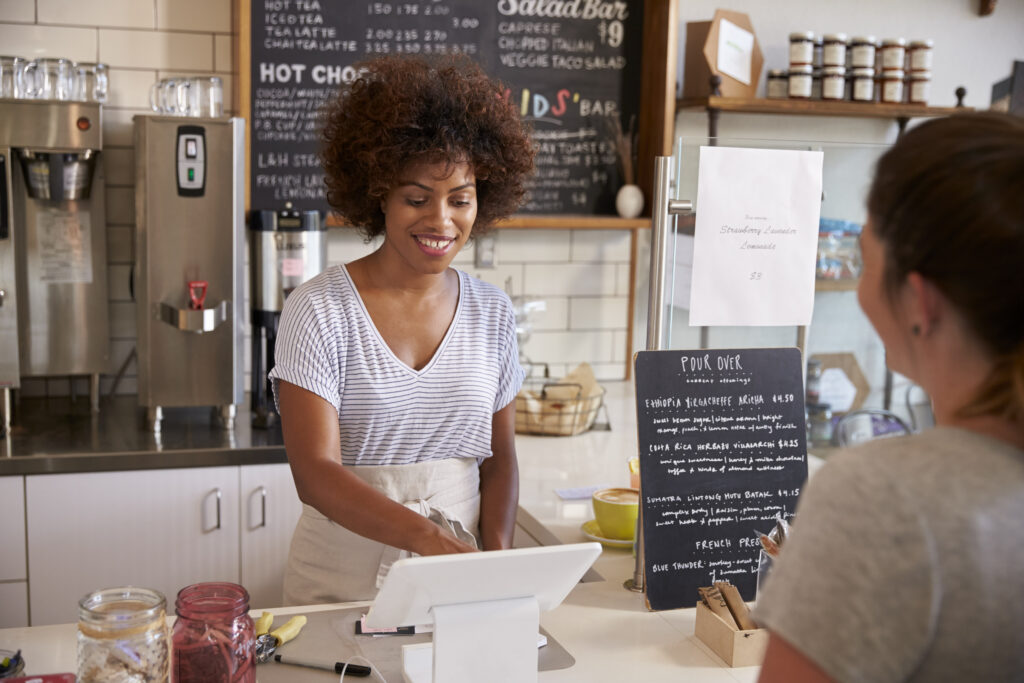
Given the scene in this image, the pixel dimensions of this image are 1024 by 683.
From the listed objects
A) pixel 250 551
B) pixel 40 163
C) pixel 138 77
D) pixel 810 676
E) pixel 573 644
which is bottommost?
pixel 250 551

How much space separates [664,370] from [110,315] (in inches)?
76.8

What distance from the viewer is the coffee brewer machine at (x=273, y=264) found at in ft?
8.92

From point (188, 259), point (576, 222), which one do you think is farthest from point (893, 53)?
point (188, 259)

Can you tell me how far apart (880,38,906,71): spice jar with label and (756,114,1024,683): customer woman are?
2811 millimetres

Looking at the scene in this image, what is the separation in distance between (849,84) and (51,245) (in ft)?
8.18

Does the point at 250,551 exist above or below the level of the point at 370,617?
below

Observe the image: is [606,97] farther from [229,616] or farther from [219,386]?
[229,616]

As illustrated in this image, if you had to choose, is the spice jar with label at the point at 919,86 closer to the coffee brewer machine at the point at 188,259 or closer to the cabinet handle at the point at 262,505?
the coffee brewer machine at the point at 188,259

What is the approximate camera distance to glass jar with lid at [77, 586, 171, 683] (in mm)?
1022

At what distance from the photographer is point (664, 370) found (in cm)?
161

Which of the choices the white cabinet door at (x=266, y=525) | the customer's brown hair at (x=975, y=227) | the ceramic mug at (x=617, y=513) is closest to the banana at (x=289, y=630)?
the ceramic mug at (x=617, y=513)

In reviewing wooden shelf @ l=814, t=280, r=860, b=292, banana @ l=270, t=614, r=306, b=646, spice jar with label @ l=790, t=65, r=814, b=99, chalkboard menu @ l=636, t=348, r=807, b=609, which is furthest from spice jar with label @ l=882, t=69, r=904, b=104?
banana @ l=270, t=614, r=306, b=646

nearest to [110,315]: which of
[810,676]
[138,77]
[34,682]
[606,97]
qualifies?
[138,77]

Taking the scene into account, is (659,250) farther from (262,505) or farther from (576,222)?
(576,222)
